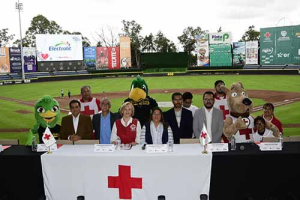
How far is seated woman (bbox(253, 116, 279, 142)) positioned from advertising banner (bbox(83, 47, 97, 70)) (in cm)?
4883

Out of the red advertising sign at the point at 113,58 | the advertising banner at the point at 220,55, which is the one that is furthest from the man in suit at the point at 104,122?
the red advertising sign at the point at 113,58

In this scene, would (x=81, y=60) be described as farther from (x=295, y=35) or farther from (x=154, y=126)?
(x=154, y=126)

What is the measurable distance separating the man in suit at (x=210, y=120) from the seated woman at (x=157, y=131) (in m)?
0.80

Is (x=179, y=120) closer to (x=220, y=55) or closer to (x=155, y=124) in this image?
(x=155, y=124)

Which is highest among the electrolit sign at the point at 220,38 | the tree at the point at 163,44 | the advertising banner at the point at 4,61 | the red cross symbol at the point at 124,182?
the tree at the point at 163,44

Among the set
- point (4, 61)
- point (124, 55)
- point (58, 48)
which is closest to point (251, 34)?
point (124, 55)

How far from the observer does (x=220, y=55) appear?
159 ft

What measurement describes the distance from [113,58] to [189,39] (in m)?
28.9

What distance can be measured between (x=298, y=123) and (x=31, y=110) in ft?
45.6

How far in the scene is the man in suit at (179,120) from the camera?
5.47 meters

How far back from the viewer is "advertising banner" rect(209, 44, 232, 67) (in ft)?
158

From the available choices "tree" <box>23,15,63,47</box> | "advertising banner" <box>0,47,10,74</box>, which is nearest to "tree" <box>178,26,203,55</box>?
"tree" <box>23,15,63,47</box>

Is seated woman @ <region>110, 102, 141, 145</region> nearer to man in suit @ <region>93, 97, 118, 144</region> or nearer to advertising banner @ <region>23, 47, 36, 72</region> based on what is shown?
man in suit @ <region>93, 97, 118, 144</region>

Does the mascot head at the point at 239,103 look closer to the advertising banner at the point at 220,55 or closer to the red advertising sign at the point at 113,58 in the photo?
the advertising banner at the point at 220,55
